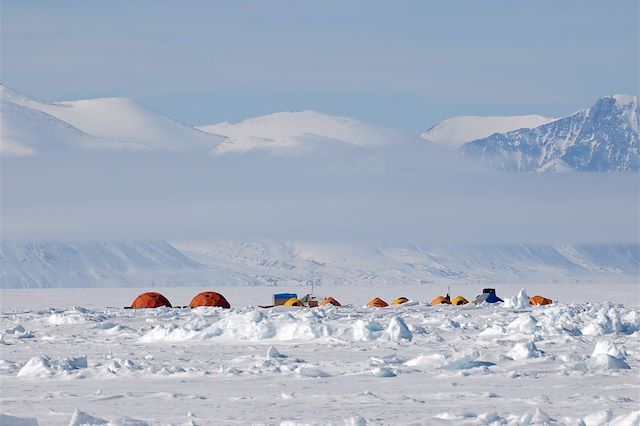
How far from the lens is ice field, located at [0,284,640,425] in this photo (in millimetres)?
20109

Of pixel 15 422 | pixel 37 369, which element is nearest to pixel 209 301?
pixel 37 369

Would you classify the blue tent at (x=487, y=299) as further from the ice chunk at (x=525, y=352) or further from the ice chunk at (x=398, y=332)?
the ice chunk at (x=525, y=352)

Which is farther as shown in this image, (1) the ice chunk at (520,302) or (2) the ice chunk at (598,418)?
(1) the ice chunk at (520,302)

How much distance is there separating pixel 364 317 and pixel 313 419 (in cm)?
2619

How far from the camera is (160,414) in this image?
2019cm

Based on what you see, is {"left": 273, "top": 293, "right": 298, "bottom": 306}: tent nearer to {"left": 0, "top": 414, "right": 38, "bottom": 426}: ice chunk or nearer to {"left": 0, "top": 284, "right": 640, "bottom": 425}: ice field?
{"left": 0, "top": 284, "right": 640, "bottom": 425}: ice field

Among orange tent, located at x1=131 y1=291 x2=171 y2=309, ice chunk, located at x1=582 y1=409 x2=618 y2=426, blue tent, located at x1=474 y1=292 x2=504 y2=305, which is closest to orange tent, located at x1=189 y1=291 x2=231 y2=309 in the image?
orange tent, located at x1=131 y1=291 x2=171 y2=309

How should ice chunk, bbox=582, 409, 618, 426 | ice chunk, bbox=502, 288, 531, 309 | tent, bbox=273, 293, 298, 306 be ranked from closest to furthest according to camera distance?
ice chunk, bbox=582, 409, 618, 426 → ice chunk, bbox=502, 288, 531, 309 → tent, bbox=273, 293, 298, 306

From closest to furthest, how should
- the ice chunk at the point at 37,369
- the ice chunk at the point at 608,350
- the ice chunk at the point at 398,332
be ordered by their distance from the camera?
the ice chunk at the point at 37,369
the ice chunk at the point at 608,350
the ice chunk at the point at 398,332

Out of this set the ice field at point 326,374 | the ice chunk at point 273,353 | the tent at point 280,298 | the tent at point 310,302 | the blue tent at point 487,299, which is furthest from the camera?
the tent at point 280,298

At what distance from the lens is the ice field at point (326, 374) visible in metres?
20.1

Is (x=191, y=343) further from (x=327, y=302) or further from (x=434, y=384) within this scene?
(x=327, y=302)

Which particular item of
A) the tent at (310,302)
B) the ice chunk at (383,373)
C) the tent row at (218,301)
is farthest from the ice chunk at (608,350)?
the tent at (310,302)

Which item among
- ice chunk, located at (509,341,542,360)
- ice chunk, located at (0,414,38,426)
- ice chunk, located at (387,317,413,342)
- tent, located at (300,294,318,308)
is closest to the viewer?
ice chunk, located at (0,414,38,426)
